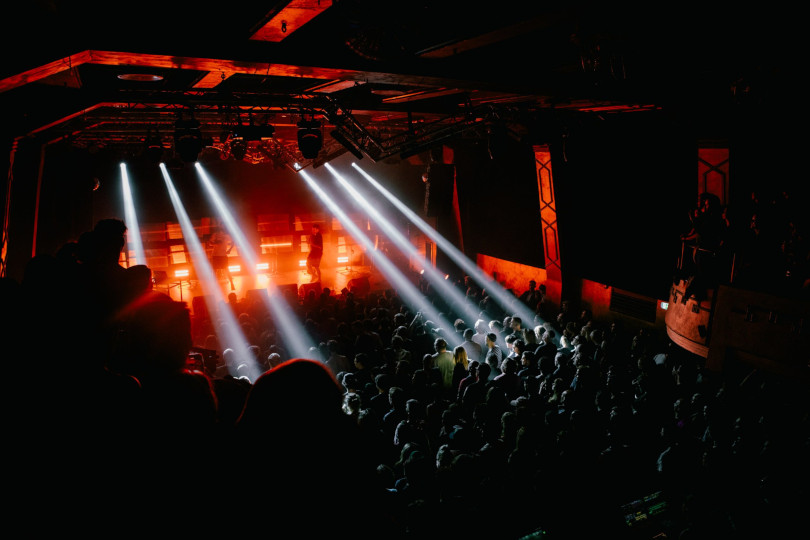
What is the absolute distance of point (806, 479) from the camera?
3.78 m

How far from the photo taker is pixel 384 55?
2617 mm

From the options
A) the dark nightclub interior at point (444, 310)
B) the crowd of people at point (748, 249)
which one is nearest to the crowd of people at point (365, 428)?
the dark nightclub interior at point (444, 310)

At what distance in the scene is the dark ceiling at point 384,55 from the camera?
240 cm

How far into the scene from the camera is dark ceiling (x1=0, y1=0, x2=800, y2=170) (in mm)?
2400

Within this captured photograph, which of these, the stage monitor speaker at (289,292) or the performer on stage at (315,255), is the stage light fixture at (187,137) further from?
the performer on stage at (315,255)

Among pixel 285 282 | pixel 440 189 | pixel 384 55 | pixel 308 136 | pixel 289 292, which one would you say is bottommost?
pixel 285 282

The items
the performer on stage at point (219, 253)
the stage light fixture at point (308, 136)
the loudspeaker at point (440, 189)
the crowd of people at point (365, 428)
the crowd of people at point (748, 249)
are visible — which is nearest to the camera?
the crowd of people at point (365, 428)

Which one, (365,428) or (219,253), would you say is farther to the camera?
(219,253)

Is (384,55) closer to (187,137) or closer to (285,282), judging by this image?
(187,137)

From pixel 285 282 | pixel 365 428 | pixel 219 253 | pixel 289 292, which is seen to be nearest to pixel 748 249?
pixel 365 428

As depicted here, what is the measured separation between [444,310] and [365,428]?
551 cm

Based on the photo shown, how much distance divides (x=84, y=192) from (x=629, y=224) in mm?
12003

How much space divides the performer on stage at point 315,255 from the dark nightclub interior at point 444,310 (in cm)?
426

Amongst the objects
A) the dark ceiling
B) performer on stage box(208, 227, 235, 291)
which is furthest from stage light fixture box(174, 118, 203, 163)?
performer on stage box(208, 227, 235, 291)
